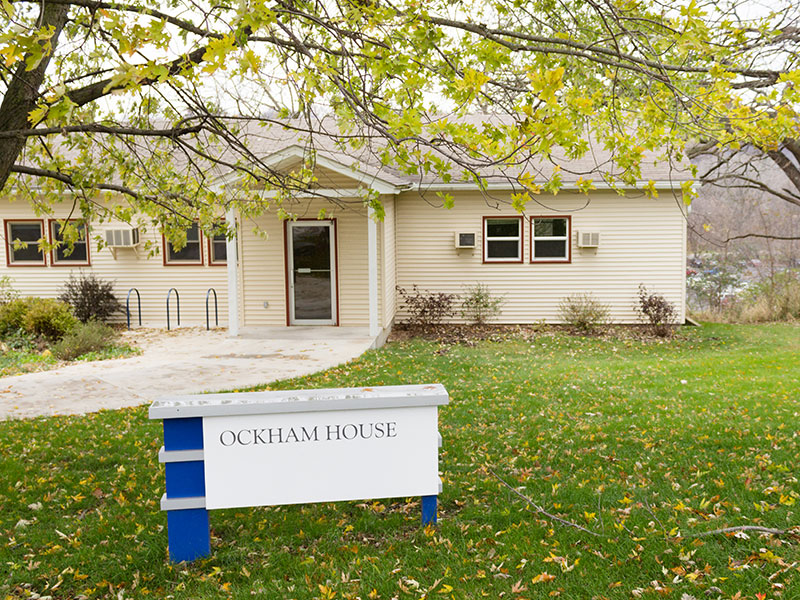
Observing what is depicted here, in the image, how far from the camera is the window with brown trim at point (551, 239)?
1599cm

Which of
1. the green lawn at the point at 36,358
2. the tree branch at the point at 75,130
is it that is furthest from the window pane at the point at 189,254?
the tree branch at the point at 75,130

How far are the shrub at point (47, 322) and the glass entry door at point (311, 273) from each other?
429 centimetres

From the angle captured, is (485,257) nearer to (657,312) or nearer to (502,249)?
(502,249)

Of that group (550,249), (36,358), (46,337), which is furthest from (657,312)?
(46,337)

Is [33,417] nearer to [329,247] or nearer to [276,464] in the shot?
[276,464]

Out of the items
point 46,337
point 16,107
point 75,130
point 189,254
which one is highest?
point 16,107

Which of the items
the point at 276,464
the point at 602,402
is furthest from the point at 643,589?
the point at 602,402

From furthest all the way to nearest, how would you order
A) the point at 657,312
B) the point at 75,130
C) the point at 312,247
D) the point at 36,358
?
the point at 657,312 < the point at 312,247 < the point at 36,358 < the point at 75,130

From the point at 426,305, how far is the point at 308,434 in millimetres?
11460

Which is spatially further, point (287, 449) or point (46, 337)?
point (46, 337)

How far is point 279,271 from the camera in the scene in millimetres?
14812

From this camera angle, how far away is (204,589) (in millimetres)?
3811

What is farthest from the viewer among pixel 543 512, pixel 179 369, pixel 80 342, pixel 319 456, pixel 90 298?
pixel 90 298

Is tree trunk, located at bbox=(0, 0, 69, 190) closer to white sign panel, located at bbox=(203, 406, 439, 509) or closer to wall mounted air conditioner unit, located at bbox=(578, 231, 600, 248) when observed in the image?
white sign panel, located at bbox=(203, 406, 439, 509)
